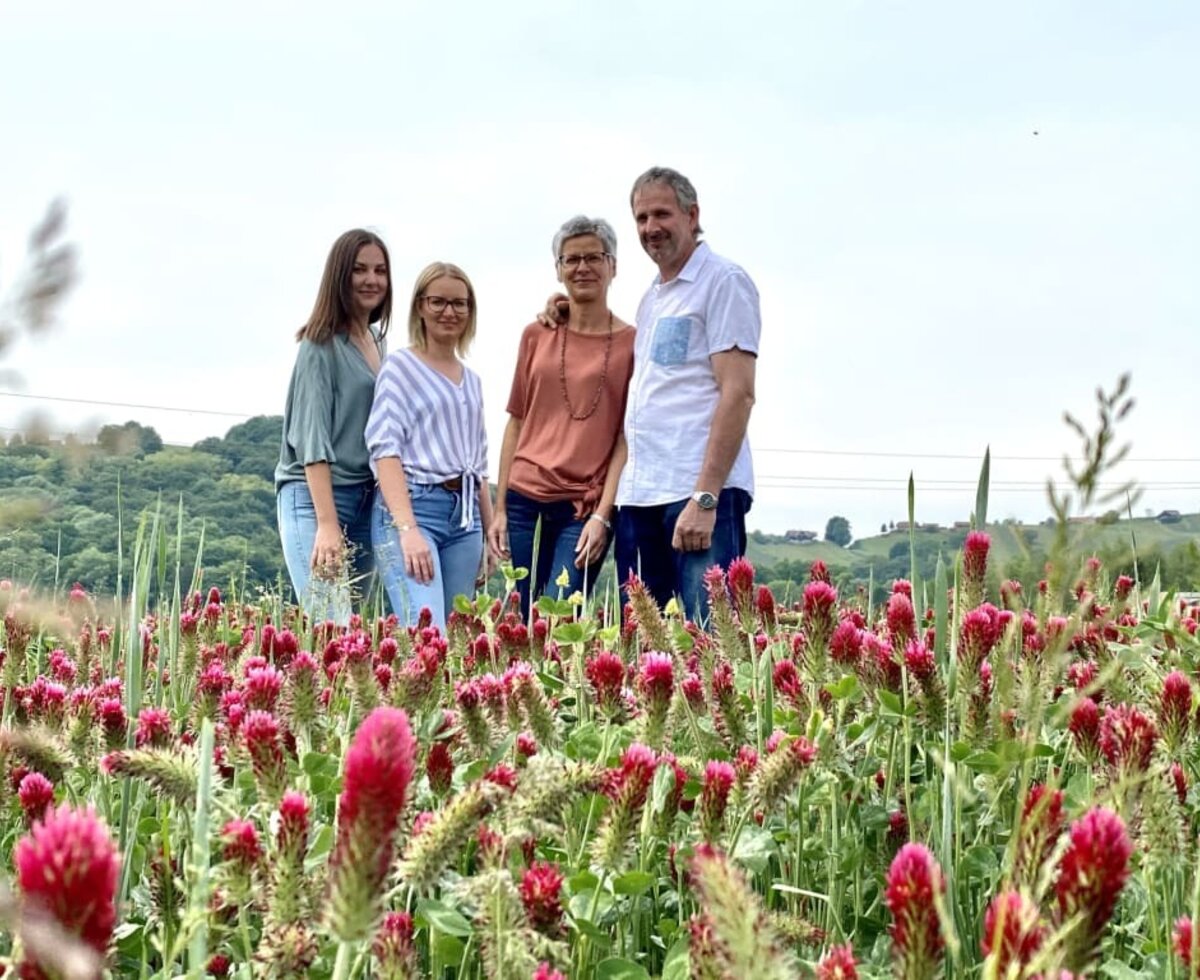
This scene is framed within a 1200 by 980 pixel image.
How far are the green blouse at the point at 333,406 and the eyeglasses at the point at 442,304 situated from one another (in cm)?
41

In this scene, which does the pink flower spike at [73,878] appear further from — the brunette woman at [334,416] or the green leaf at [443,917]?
the brunette woman at [334,416]

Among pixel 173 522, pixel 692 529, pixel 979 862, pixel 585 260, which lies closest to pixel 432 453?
pixel 585 260

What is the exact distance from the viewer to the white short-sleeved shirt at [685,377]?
207 inches

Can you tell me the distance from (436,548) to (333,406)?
2.53ft

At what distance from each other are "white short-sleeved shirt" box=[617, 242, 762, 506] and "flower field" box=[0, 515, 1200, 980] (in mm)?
2369

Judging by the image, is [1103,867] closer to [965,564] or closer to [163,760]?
[163,760]

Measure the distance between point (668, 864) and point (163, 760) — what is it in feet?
2.64

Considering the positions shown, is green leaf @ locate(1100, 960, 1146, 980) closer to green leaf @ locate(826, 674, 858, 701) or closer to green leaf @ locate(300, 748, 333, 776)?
green leaf @ locate(826, 674, 858, 701)

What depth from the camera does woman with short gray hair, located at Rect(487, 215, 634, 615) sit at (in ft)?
19.0

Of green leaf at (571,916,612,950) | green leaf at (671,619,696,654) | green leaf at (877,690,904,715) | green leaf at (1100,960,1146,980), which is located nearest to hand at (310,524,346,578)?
green leaf at (671,619,696,654)

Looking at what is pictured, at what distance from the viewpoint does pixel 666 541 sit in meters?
5.42

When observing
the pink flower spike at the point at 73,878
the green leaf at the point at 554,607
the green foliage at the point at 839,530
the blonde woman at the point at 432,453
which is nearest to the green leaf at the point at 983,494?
the pink flower spike at the point at 73,878

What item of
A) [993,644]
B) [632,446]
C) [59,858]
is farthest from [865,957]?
[632,446]

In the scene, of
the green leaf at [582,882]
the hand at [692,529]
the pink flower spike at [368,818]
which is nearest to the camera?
the pink flower spike at [368,818]
